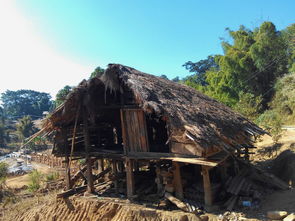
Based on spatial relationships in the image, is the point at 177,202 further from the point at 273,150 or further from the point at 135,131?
the point at 273,150

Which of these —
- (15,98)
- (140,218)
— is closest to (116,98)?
(140,218)

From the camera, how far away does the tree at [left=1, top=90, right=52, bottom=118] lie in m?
69.5

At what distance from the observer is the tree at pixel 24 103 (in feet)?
228

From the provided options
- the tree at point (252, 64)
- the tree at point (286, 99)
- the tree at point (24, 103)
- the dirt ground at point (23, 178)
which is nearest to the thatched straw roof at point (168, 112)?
the tree at point (286, 99)

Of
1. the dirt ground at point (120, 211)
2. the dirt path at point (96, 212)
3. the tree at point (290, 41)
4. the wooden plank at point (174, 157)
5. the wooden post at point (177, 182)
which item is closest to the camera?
the wooden plank at point (174, 157)

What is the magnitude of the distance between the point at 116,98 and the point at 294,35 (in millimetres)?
19556

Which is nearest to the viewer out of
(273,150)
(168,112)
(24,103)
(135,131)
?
(168,112)

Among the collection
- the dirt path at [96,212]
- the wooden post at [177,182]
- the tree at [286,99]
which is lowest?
the dirt path at [96,212]

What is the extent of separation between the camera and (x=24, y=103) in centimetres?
7288

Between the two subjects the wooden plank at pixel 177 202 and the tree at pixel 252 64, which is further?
the tree at pixel 252 64

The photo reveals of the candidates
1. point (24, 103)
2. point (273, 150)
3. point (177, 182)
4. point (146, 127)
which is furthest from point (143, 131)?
point (24, 103)

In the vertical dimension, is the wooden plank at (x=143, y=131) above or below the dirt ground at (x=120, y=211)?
above

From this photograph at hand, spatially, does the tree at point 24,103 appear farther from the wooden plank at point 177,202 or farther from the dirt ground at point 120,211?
the wooden plank at point 177,202

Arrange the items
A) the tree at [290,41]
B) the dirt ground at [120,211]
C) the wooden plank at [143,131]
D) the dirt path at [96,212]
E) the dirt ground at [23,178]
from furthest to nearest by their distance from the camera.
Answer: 1. the tree at [290,41]
2. the dirt ground at [23,178]
3. the wooden plank at [143,131]
4. the dirt path at [96,212]
5. the dirt ground at [120,211]
